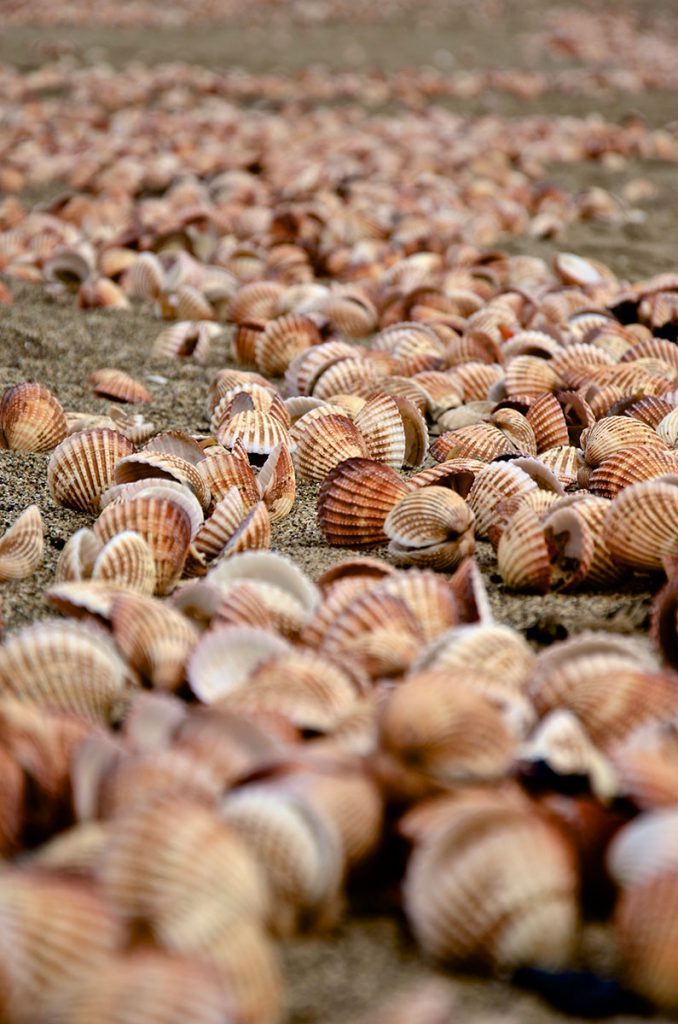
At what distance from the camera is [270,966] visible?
1.19m

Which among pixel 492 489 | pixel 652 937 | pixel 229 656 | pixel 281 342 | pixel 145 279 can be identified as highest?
pixel 652 937

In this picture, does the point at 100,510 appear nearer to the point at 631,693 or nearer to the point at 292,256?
the point at 631,693

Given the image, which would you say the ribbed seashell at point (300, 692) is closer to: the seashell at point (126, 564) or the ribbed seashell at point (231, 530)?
the seashell at point (126, 564)

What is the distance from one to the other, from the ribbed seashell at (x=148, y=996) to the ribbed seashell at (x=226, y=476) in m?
1.38

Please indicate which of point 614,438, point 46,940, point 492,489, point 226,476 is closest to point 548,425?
point 614,438

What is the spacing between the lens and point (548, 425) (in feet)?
9.34

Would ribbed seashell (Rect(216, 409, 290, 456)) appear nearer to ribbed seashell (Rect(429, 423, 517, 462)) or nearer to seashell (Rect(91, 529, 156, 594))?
ribbed seashell (Rect(429, 423, 517, 462))

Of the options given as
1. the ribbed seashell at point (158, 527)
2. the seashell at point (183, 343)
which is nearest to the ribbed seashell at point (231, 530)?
the ribbed seashell at point (158, 527)

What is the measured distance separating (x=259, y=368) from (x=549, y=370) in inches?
34.3

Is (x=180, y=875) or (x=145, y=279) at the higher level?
(x=180, y=875)

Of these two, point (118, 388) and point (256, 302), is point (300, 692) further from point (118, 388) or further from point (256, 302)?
point (256, 302)

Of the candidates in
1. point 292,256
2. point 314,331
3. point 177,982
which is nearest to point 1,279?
point 292,256

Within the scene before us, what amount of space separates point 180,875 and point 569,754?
51cm

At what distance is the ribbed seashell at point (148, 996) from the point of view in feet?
3.52
